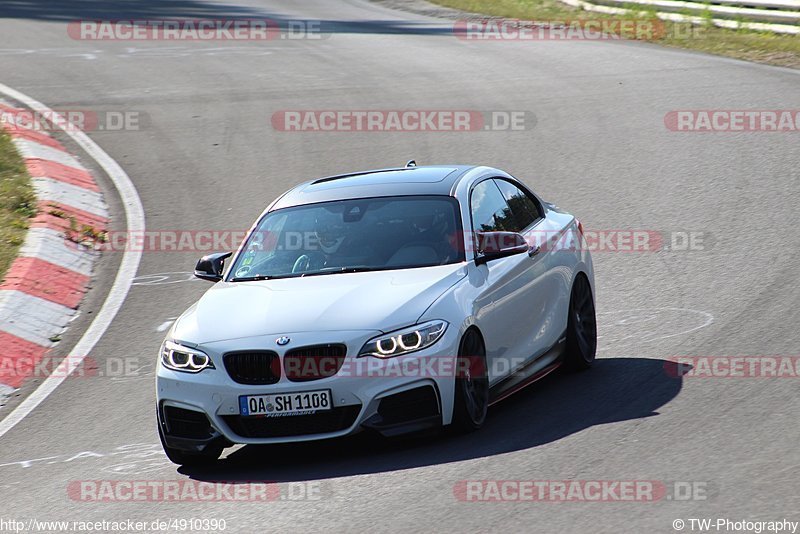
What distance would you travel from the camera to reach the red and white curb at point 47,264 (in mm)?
10883

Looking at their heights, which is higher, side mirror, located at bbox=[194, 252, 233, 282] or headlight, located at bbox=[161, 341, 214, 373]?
side mirror, located at bbox=[194, 252, 233, 282]

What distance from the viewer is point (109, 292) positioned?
1224 cm

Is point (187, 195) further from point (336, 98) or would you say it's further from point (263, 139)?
point (336, 98)

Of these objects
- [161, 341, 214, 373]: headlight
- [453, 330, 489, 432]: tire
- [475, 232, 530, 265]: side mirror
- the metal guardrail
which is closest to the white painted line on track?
[161, 341, 214, 373]: headlight

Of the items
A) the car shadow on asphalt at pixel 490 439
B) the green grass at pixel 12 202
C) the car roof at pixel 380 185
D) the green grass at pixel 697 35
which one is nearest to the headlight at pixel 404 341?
the car shadow on asphalt at pixel 490 439

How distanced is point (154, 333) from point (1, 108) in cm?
956

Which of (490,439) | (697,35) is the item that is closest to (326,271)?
(490,439)

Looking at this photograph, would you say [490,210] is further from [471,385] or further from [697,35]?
[697,35]

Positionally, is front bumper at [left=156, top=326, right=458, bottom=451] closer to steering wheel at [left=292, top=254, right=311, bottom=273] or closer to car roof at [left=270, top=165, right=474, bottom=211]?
steering wheel at [left=292, top=254, right=311, bottom=273]

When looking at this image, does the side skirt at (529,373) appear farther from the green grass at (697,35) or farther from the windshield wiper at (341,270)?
the green grass at (697,35)

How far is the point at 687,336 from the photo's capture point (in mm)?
9570

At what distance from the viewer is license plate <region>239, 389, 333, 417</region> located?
725cm

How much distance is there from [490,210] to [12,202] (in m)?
7.22

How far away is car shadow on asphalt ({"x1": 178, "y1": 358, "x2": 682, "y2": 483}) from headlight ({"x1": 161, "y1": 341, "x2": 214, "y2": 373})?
2.03 feet
